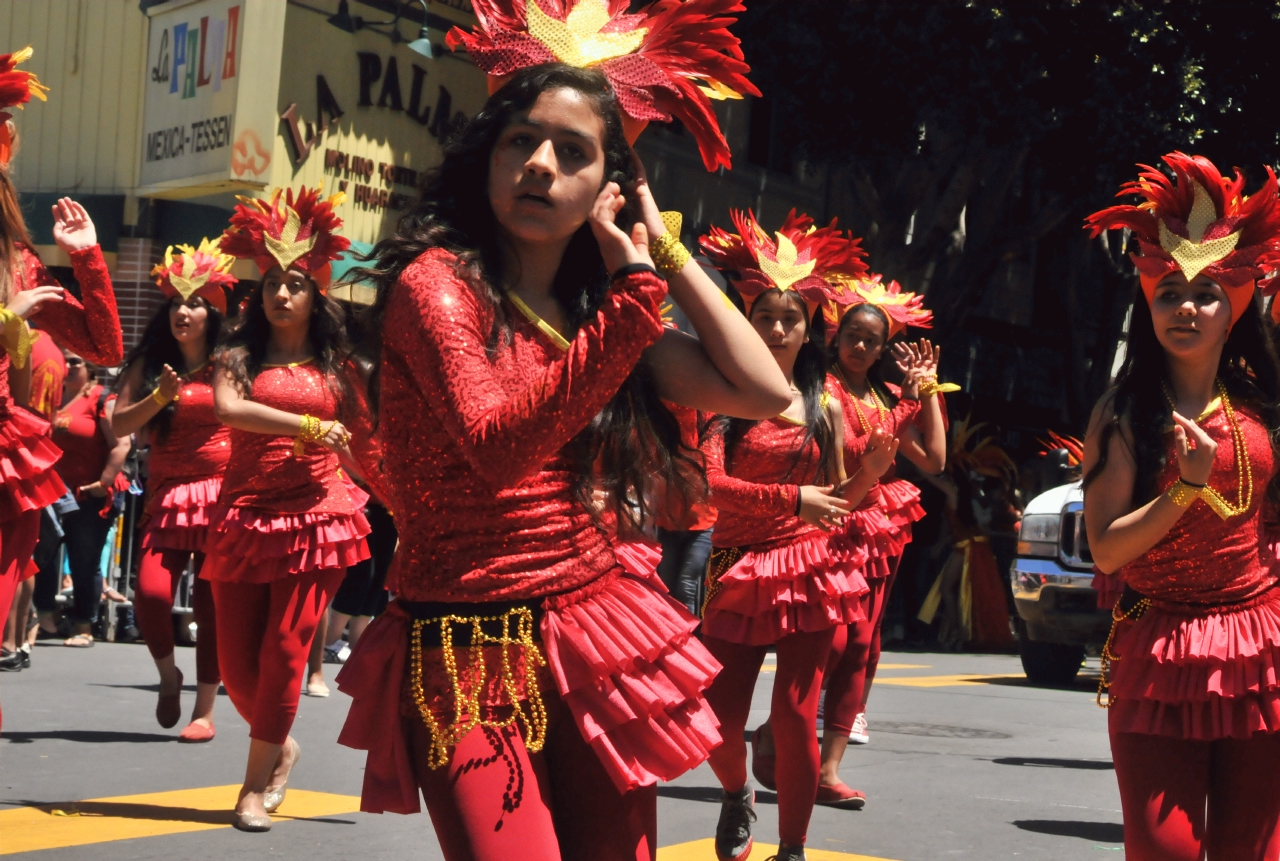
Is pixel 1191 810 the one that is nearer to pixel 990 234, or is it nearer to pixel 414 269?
pixel 414 269

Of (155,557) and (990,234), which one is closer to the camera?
(155,557)

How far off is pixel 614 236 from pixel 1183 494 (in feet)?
6.32

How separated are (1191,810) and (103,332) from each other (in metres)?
3.40

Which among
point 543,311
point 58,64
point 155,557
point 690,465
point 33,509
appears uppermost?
point 58,64

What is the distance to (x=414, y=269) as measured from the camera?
299 centimetres

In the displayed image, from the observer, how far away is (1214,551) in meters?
4.39

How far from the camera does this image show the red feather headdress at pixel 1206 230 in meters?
4.48

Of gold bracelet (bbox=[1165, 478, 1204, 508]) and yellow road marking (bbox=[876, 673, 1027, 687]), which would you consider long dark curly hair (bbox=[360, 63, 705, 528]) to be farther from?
yellow road marking (bbox=[876, 673, 1027, 687])

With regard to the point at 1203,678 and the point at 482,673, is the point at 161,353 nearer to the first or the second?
the point at 1203,678

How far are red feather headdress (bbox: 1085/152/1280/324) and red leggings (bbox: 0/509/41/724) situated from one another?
3.09 m

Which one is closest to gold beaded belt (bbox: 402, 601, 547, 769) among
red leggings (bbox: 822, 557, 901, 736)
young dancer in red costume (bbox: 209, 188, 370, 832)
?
young dancer in red costume (bbox: 209, 188, 370, 832)

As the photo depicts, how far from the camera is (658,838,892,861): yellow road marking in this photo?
613 centimetres

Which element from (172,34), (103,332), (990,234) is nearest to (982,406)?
(990,234)

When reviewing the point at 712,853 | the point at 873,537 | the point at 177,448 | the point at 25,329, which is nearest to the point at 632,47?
the point at 25,329
